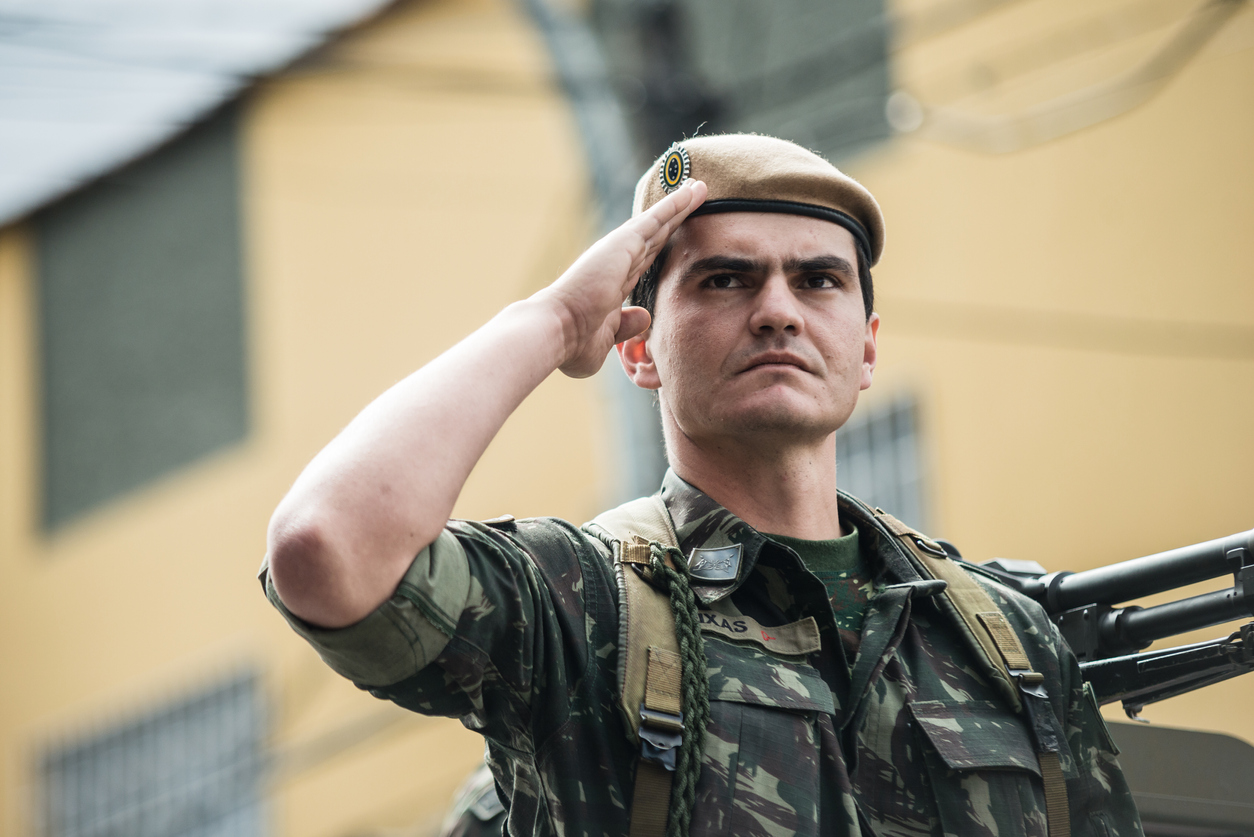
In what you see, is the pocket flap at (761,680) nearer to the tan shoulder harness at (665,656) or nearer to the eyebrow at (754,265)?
the tan shoulder harness at (665,656)

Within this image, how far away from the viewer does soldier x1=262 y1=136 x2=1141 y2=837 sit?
80.1 inches

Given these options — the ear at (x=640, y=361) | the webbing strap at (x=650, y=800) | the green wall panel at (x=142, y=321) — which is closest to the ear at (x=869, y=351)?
the ear at (x=640, y=361)

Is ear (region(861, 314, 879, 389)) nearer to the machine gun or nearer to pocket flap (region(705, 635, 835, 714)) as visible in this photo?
the machine gun

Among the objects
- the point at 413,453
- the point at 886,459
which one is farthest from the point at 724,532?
the point at 886,459

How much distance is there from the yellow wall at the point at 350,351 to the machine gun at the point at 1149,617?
272 inches

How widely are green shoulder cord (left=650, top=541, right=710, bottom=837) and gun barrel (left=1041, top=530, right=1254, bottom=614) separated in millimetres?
858

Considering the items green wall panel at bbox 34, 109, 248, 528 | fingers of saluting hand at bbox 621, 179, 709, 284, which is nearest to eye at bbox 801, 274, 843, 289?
fingers of saluting hand at bbox 621, 179, 709, 284

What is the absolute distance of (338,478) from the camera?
6.55 feet

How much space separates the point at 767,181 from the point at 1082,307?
4955mm

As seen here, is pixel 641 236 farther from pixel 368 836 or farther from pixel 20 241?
pixel 20 241

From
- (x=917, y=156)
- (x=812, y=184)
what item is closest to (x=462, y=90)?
(x=917, y=156)

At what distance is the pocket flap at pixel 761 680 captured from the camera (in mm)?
2201

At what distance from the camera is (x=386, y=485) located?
200 cm

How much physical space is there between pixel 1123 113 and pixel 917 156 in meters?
1.33
